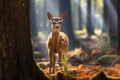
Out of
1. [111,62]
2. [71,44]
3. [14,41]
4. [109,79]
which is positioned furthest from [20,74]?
[71,44]

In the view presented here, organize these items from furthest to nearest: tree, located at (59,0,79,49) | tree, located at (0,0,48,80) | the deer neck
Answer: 1. tree, located at (59,0,79,49)
2. the deer neck
3. tree, located at (0,0,48,80)

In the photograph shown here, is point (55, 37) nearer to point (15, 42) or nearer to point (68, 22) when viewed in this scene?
point (15, 42)

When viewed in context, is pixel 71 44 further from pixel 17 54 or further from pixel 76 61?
pixel 17 54

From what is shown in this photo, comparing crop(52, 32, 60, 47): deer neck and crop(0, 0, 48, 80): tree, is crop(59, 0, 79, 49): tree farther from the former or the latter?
crop(0, 0, 48, 80): tree

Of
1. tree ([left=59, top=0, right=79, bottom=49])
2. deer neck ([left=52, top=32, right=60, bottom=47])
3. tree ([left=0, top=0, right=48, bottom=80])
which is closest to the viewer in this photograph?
tree ([left=0, top=0, right=48, bottom=80])

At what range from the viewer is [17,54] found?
784cm

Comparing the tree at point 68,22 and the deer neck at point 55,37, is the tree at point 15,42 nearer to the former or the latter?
the deer neck at point 55,37

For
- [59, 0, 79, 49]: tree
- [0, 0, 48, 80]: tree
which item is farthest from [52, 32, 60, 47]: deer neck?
[59, 0, 79, 49]: tree

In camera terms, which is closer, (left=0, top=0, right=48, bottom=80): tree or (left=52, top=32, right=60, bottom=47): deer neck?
(left=0, top=0, right=48, bottom=80): tree

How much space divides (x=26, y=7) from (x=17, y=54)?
1153 mm

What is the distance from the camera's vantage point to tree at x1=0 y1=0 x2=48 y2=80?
758 cm

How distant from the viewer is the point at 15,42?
25.5 feet

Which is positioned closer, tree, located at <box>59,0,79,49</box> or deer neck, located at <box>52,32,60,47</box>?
deer neck, located at <box>52,32,60,47</box>

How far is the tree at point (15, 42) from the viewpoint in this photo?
7.58m
